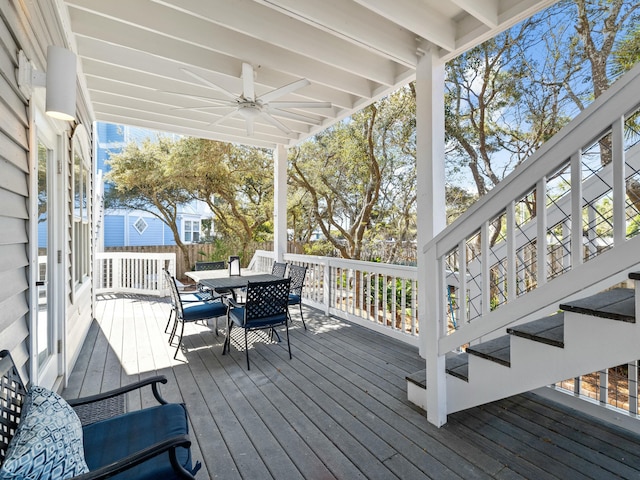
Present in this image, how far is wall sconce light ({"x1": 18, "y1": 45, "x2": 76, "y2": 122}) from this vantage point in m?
1.74

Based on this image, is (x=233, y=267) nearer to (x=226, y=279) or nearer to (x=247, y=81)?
(x=226, y=279)

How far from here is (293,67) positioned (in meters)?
3.76

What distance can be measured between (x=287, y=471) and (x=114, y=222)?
41.7 ft

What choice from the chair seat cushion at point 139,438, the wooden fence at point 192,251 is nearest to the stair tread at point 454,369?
the chair seat cushion at point 139,438

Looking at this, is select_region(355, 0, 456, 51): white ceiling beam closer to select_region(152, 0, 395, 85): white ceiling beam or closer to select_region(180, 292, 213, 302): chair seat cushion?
select_region(152, 0, 395, 85): white ceiling beam

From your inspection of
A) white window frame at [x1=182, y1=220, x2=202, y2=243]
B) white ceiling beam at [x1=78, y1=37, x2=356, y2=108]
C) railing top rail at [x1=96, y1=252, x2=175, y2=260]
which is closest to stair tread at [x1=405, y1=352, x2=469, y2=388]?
white ceiling beam at [x1=78, y1=37, x2=356, y2=108]

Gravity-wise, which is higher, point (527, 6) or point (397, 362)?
point (527, 6)

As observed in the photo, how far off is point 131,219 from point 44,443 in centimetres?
1290

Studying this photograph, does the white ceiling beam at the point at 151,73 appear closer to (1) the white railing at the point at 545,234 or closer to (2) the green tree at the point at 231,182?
(1) the white railing at the point at 545,234

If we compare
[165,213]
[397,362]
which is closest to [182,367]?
[397,362]

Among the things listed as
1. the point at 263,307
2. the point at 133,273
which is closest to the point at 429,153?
the point at 263,307

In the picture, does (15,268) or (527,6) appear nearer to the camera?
(15,268)

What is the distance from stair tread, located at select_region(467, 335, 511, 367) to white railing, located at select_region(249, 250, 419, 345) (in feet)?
4.74

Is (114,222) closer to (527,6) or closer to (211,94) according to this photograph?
(211,94)
